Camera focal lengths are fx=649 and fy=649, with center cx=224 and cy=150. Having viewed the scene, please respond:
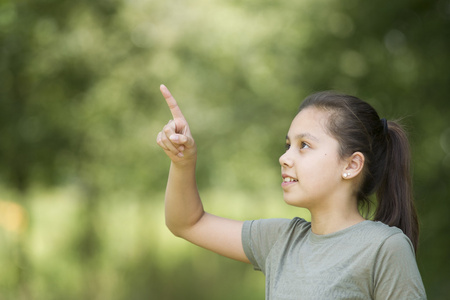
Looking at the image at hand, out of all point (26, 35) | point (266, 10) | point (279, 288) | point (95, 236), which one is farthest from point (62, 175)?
point (279, 288)

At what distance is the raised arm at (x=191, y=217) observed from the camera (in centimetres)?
211

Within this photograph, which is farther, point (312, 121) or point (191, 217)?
point (191, 217)

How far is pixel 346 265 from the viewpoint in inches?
69.3

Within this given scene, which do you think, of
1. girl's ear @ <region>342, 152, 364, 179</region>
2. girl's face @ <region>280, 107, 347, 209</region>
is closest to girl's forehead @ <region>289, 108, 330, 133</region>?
girl's face @ <region>280, 107, 347, 209</region>

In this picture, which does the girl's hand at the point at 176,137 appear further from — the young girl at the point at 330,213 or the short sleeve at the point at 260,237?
the short sleeve at the point at 260,237

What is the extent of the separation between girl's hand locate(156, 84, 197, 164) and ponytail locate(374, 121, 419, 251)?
61cm

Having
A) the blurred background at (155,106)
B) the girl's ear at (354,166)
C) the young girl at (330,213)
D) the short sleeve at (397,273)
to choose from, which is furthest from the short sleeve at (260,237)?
the blurred background at (155,106)

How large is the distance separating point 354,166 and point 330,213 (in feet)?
0.53

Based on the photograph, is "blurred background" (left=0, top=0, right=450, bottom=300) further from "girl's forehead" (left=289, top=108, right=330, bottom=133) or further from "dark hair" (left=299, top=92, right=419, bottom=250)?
"girl's forehead" (left=289, top=108, right=330, bottom=133)

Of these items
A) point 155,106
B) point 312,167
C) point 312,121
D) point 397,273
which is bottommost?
point 397,273

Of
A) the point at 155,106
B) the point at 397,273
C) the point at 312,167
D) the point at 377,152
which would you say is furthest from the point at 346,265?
the point at 155,106

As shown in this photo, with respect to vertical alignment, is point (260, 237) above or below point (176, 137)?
below

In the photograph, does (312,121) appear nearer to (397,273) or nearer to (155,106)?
(397,273)

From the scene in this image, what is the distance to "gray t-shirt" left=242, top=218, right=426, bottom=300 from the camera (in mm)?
1698
